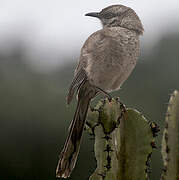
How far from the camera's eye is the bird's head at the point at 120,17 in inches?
229

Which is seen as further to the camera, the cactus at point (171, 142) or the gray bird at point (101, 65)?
the gray bird at point (101, 65)

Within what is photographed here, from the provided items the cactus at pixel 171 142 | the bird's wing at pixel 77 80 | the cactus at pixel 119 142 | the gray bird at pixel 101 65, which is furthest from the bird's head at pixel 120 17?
the cactus at pixel 171 142

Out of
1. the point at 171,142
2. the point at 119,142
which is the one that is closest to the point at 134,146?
the point at 119,142

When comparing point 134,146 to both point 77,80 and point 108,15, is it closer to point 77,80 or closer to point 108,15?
point 77,80

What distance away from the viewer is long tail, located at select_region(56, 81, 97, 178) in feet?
16.1

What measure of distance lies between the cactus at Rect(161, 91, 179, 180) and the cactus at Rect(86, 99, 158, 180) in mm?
168

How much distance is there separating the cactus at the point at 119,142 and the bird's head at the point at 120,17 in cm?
175

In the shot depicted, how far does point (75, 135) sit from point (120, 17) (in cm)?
137

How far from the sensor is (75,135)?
201 inches

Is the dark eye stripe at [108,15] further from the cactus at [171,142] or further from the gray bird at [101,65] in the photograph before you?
the cactus at [171,142]

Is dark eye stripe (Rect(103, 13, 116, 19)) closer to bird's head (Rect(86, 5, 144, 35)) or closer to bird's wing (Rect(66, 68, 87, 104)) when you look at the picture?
bird's head (Rect(86, 5, 144, 35))

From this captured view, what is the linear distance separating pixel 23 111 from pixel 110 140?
10672 millimetres

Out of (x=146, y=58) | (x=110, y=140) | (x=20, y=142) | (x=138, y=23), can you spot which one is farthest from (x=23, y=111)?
(x=110, y=140)

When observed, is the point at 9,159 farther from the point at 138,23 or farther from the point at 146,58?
the point at 146,58
